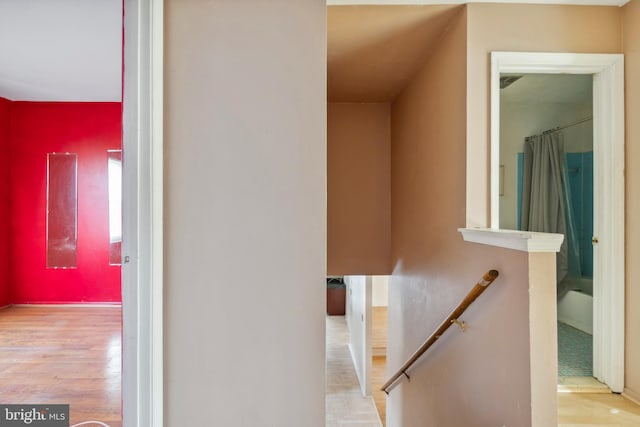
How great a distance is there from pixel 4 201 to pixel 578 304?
6.81m

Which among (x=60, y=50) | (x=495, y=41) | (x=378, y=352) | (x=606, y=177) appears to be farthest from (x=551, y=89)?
(x=378, y=352)

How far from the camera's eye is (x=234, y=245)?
1.24 m

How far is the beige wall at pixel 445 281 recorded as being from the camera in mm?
1575

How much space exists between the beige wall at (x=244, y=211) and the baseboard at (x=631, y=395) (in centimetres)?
210

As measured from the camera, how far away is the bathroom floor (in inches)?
95.0

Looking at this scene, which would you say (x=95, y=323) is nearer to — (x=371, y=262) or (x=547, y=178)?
(x=371, y=262)

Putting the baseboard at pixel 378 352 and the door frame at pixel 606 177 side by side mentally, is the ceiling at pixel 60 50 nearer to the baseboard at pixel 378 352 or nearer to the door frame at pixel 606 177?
the door frame at pixel 606 177

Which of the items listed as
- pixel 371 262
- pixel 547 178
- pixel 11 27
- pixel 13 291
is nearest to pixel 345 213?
pixel 371 262

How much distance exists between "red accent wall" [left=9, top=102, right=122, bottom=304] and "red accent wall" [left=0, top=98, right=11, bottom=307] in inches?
2.1

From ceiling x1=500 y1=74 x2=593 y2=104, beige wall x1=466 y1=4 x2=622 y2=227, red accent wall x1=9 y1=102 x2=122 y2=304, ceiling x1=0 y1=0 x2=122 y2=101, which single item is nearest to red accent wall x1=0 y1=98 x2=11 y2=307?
red accent wall x1=9 y1=102 x2=122 y2=304

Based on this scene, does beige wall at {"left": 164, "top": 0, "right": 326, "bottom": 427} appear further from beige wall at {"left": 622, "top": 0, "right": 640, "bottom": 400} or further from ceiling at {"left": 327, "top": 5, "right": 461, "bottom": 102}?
beige wall at {"left": 622, "top": 0, "right": 640, "bottom": 400}

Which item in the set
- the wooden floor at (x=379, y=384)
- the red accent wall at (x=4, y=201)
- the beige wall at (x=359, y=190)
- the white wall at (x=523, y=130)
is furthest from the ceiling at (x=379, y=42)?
the wooden floor at (x=379, y=384)

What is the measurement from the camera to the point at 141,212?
1.19 m

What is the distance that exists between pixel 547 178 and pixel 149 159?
177 inches
